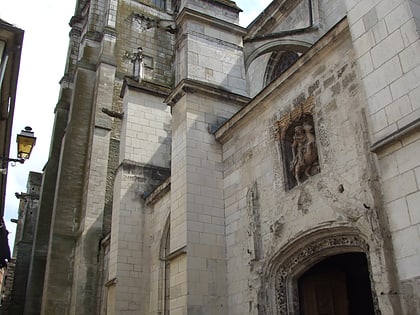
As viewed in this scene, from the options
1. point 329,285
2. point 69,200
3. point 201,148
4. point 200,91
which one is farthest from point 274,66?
point 69,200

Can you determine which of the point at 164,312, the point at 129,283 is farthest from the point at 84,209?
the point at 164,312

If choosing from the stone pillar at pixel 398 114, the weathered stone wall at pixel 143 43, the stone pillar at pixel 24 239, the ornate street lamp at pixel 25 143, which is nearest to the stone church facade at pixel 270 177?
the stone pillar at pixel 398 114

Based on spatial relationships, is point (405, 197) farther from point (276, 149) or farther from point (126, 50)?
point (126, 50)

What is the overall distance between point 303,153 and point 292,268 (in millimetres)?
1717

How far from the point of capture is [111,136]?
710 inches

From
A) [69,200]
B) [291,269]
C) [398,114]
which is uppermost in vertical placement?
[69,200]

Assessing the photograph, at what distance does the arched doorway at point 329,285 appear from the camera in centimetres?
738

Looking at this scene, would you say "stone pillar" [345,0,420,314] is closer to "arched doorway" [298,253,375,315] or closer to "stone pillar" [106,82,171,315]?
"arched doorway" [298,253,375,315]

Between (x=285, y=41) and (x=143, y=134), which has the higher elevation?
(x=285, y=41)

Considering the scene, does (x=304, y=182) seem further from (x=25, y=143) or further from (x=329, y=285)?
(x=25, y=143)

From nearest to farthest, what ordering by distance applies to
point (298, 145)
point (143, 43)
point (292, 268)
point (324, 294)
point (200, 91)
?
point (292, 268) → point (298, 145) → point (324, 294) → point (200, 91) → point (143, 43)

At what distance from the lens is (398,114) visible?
5.03 meters

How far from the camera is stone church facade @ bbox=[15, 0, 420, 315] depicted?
5.20 meters

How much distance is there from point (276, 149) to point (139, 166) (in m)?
5.51
